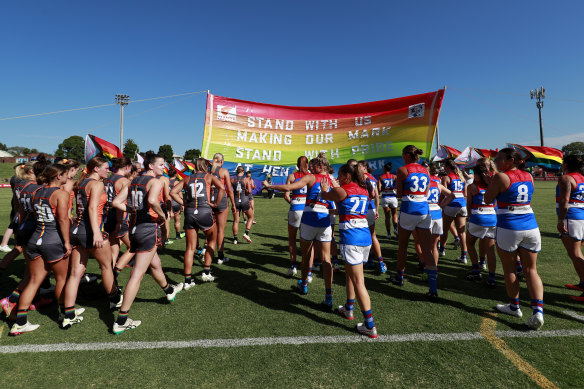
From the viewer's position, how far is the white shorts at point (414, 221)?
15.7 feet

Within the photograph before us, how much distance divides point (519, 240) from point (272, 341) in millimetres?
3447

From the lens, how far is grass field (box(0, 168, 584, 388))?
282cm

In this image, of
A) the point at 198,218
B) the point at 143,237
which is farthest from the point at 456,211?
the point at 143,237

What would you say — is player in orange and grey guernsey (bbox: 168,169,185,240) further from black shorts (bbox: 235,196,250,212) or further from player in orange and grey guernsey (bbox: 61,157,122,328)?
player in orange and grey guernsey (bbox: 61,157,122,328)

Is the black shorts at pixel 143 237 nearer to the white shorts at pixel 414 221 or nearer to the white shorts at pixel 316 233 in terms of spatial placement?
the white shorts at pixel 316 233

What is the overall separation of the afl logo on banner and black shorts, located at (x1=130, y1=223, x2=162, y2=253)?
21.1 feet

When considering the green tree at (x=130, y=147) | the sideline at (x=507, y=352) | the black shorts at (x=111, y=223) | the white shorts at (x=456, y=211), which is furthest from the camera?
the green tree at (x=130, y=147)

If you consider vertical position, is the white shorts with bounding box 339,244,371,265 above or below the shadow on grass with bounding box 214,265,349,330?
above

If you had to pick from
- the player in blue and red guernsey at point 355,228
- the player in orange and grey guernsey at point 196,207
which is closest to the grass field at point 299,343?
the player in blue and red guernsey at point 355,228

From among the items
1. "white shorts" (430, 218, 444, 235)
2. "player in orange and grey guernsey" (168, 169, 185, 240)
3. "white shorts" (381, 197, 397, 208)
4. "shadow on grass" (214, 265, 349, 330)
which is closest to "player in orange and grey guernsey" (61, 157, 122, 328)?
"shadow on grass" (214, 265, 349, 330)

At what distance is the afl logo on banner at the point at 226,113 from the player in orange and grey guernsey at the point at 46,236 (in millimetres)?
6407

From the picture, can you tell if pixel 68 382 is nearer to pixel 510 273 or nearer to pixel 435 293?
pixel 435 293

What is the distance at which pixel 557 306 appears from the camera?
4352 millimetres

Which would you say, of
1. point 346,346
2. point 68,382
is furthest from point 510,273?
point 68,382
